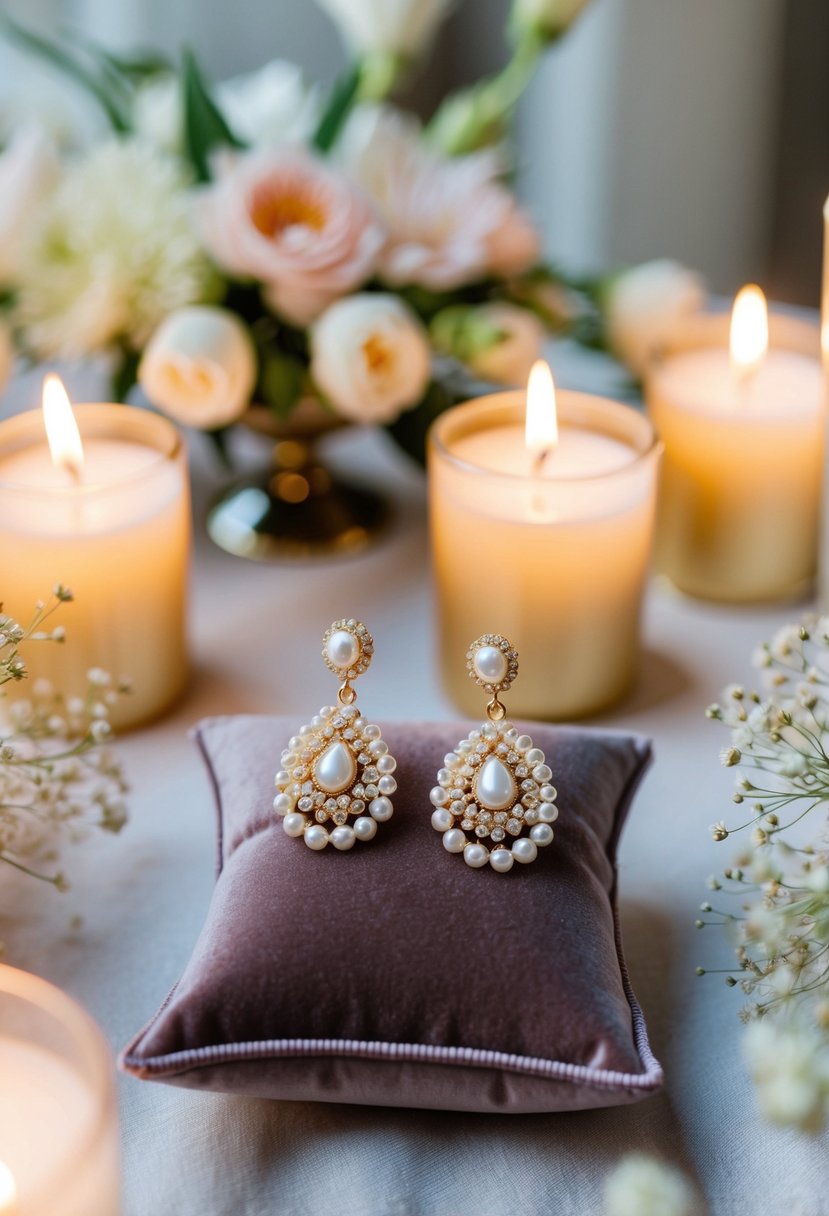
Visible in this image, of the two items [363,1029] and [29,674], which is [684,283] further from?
[363,1029]

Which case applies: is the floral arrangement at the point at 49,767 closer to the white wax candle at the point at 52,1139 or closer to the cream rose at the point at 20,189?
the white wax candle at the point at 52,1139

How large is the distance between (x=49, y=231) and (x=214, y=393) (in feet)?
0.55

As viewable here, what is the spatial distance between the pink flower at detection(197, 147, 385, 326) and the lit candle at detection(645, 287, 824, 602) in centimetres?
21

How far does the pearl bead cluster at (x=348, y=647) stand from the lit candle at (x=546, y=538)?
19 centimetres

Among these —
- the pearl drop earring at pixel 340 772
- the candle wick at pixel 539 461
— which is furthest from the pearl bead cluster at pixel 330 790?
the candle wick at pixel 539 461

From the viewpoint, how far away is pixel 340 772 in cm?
60

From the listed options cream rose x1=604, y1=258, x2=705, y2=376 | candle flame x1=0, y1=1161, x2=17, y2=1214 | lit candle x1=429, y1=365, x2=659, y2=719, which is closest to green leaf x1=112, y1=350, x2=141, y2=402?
lit candle x1=429, y1=365, x2=659, y2=719

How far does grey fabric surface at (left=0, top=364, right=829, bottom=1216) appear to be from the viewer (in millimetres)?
546

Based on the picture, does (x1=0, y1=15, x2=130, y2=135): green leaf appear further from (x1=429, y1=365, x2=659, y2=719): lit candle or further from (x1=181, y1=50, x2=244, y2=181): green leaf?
(x1=429, y1=365, x2=659, y2=719): lit candle

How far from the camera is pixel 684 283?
1.00 meters

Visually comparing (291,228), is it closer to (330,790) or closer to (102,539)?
(102,539)

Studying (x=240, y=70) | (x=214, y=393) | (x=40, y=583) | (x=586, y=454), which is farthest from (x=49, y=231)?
(x=240, y=70)

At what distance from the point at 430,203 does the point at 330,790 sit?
0.49 metres

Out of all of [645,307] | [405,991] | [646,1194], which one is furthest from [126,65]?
[646,1194]
